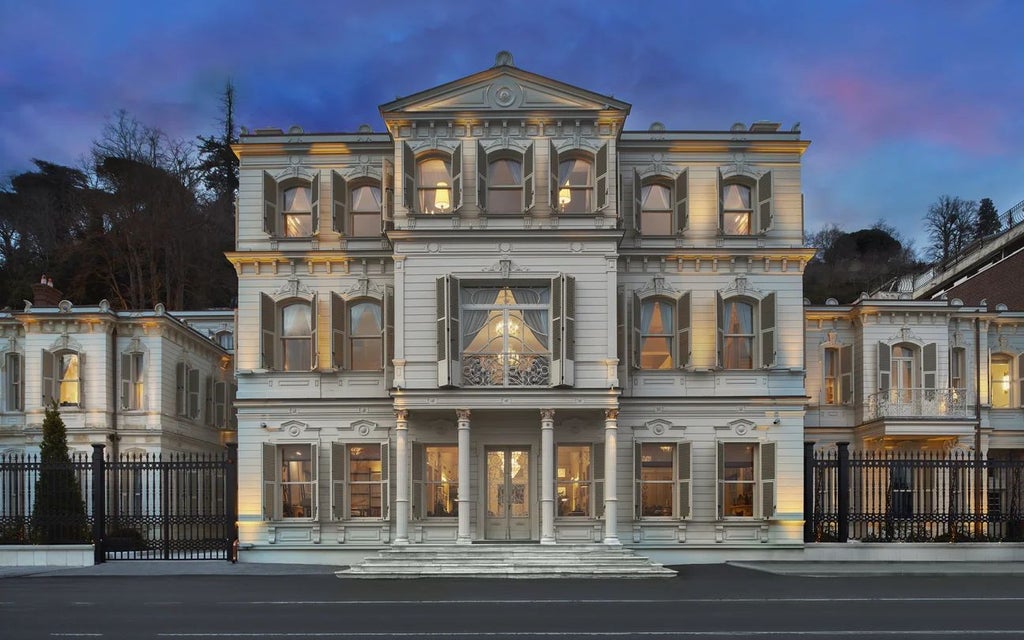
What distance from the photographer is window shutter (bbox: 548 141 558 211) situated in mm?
25705

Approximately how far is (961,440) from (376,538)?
821 inches

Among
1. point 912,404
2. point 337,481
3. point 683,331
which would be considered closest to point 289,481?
point 337,481

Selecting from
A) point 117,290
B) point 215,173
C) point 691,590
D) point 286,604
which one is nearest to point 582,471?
point 691,590

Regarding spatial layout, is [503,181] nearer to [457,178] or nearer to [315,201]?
[457,178]

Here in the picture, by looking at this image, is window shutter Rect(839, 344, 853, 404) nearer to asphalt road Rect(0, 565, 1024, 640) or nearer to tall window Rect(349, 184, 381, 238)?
asphalt road Rect(0, 565, 1024, 640)

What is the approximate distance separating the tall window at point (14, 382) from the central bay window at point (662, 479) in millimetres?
22130

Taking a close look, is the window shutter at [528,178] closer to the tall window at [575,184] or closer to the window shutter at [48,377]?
the tall window at [575,184]

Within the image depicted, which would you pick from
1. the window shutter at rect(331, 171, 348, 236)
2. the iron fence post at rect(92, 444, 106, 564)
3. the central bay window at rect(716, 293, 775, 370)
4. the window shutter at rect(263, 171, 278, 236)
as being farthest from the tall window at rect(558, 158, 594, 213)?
the iron fence post at rect(92, 444, 106, 564)

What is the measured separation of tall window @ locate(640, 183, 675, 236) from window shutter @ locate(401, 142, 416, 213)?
6341mm

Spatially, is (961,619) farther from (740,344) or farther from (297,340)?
(297,340)

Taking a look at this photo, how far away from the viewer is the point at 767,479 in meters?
26.3

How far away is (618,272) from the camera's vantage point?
88.6 feet

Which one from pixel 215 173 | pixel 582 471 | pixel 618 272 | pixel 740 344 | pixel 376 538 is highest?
pixel 215 173

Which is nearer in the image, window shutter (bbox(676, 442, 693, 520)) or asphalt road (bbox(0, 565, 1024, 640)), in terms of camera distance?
asphalt road (bbox(0, 565, 1024, 640))
